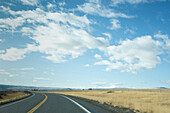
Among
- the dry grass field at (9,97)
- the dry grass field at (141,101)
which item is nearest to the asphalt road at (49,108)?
the dry grass field at (141,101)

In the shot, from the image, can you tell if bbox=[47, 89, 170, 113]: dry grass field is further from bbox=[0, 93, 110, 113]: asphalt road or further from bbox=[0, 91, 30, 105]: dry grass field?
bbox=[0, 91, 30, 105]: dry grass field

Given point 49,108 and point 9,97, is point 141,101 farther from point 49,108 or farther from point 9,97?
point 9,97

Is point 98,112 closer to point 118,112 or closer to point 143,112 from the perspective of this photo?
point 118,112

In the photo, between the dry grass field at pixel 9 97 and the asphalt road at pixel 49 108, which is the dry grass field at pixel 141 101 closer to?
the asphalt road at pixel 49 108

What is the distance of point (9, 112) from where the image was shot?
1004cm

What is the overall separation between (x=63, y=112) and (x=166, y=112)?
20.6ft

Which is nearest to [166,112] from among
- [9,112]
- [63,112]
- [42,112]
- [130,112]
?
[130,112]

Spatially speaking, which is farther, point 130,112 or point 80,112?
point 130,112

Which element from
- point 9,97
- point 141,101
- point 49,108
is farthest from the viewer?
point 9,97

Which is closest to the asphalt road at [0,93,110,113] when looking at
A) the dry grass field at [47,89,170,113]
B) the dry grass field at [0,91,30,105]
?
the dry grass field at [47,89,170,113]

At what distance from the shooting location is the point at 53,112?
33.3 feet

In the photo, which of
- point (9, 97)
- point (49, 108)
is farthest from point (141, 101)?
point (9, 97)

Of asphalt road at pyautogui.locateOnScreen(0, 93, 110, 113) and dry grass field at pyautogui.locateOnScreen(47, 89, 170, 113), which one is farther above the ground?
dry grass field at pyautogui.locateOnScreen(47, 89, 170, 113)

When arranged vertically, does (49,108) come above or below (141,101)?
below
